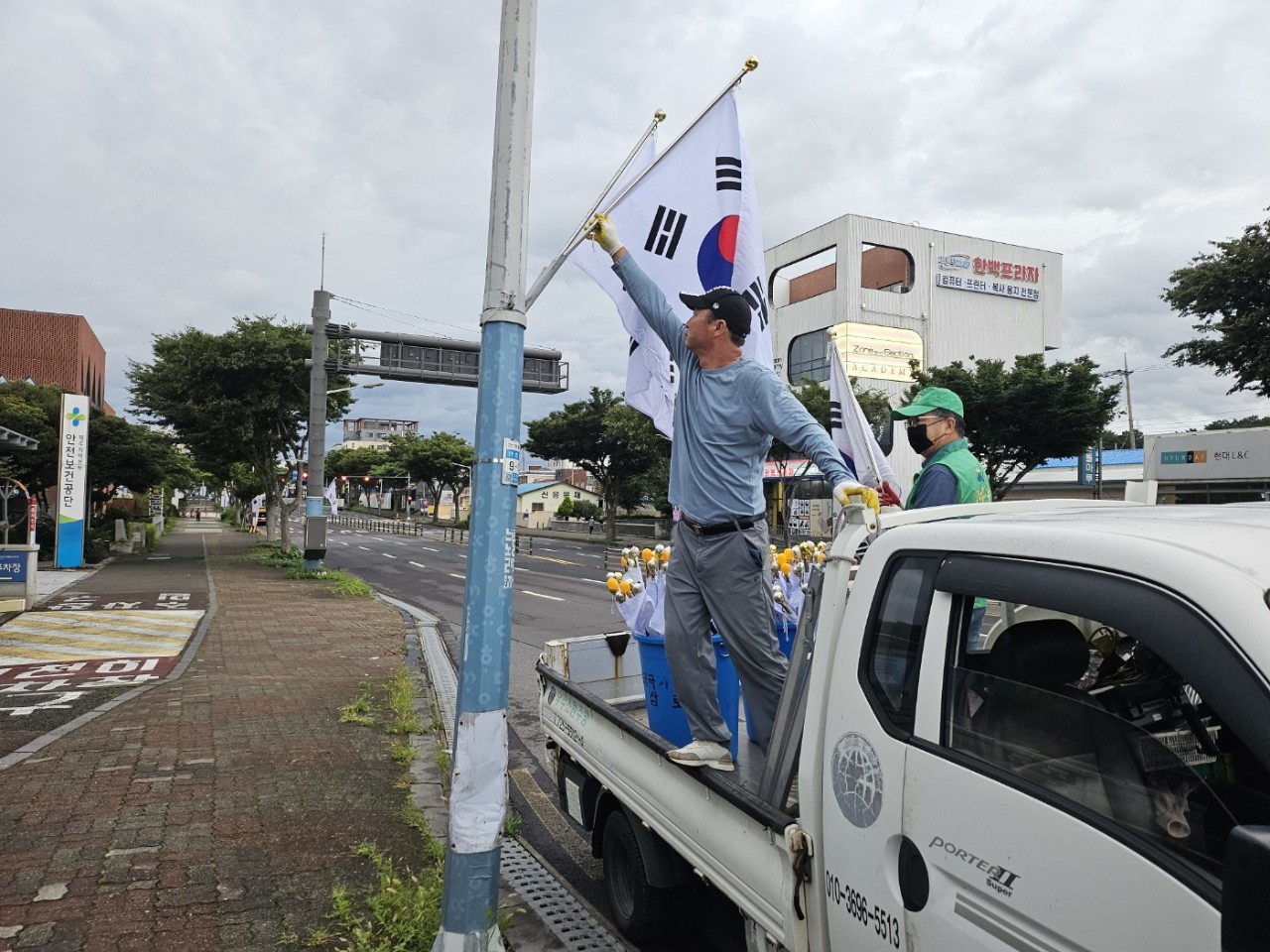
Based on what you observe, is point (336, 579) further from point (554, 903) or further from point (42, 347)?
point (42, 347)

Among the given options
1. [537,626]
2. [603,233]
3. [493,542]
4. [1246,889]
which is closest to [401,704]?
[493,542]

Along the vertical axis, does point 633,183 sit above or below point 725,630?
above

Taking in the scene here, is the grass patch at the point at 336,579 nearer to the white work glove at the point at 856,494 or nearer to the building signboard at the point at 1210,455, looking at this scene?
the building signboard at the point at 1210,455

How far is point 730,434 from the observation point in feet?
10.3

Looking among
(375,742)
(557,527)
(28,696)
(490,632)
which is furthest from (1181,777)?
(557,527)

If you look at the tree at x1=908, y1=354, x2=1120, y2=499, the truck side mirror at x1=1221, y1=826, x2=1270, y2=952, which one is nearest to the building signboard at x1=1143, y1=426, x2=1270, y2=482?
the truck side mirror at x1=1221, y1=826, x2=1270, y2=952

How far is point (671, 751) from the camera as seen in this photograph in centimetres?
277

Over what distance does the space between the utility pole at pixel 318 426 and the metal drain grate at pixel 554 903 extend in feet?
49.5

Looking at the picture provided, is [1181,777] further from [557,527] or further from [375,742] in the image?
[557,527]

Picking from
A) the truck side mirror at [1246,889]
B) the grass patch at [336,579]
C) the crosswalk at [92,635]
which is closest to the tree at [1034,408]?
the grass patch at [336,579]

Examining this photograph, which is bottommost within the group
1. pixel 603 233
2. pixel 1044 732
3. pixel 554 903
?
pixel 554 903

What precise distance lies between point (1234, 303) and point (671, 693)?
1774cm

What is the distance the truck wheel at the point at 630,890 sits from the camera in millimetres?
3203

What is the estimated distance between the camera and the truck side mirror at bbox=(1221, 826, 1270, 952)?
1.15 m
